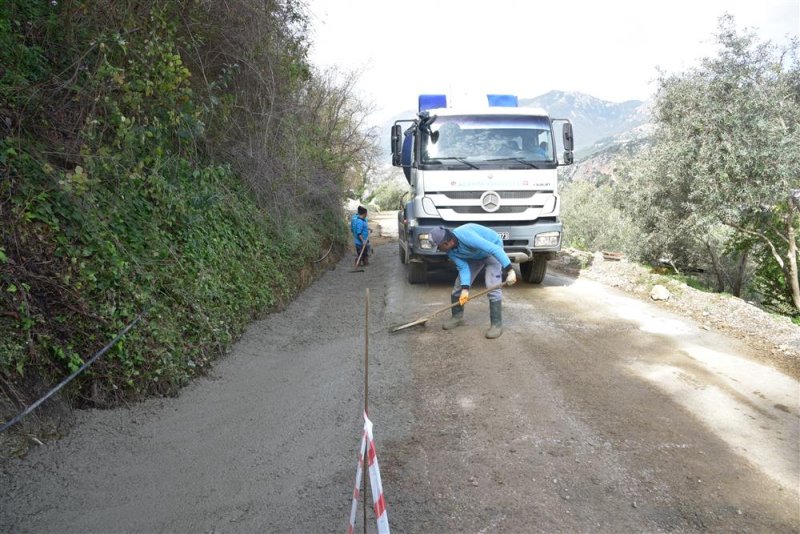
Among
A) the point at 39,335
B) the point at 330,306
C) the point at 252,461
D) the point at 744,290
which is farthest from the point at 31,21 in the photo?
the point at 744,290

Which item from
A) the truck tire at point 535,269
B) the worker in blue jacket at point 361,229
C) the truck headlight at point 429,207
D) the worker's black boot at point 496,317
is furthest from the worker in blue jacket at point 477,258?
the worker in blue jacket at point 361,229

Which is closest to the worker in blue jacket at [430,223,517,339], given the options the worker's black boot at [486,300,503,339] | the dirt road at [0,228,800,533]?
the worker's black boot at [486,300,503,339]

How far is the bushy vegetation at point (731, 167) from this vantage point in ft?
29.9

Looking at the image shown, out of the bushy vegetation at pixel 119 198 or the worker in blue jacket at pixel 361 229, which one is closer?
the bushy vegetation at pixel 119 198

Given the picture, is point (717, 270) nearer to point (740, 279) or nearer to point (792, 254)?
point (740, 279)

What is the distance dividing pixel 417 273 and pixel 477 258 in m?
3.26

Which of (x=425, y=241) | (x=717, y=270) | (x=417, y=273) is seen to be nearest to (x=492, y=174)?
(x=425, y=241)

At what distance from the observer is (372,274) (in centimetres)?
1274

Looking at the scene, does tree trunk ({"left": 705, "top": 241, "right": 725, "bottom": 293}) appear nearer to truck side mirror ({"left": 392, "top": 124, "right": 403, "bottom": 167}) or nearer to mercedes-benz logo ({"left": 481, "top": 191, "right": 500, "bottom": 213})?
mercedes-benz logo ({"left": 481, "top": 191, "right": 500, "bottom": 213})

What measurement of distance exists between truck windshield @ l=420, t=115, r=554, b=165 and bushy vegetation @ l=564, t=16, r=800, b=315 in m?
3.20

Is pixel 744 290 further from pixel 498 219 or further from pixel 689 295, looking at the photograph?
pixel 498 219

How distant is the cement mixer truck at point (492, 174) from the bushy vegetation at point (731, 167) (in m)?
2.92

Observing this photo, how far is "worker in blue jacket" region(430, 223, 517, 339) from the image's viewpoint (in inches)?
258

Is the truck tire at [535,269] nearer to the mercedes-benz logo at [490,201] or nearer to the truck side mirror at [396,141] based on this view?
the mercedes-benz logo at [490,201]
